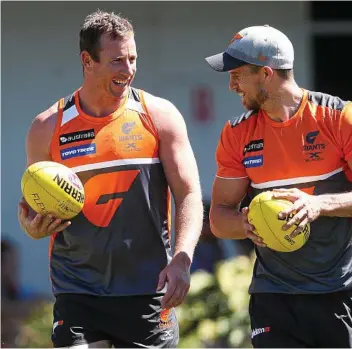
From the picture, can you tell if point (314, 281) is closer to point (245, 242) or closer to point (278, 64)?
point (278, 64)

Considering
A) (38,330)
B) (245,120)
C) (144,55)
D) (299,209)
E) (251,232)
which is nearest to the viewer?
(299,209)

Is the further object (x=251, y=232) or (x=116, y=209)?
(x=116, y=209)

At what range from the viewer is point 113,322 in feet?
19.5

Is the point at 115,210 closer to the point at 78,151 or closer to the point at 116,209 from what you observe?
the point at 116,209

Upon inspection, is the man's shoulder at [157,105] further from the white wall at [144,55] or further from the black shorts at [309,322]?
the white wall at [144,55]

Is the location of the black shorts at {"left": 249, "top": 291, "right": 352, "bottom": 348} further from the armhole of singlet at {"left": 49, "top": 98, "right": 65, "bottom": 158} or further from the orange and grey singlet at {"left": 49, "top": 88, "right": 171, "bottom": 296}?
the armhole of singlet at {"left": 49, "top": 98, "right": 65, "bottom": 158}

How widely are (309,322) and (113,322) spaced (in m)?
1.09

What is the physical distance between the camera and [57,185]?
5.78 m

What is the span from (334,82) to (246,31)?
20.3 ft

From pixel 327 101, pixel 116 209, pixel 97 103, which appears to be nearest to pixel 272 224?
pixel 327 101

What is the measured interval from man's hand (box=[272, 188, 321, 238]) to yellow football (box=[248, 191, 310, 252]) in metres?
0.02

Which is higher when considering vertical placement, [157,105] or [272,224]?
[157,105]

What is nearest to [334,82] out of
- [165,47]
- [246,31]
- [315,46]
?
[315,46]

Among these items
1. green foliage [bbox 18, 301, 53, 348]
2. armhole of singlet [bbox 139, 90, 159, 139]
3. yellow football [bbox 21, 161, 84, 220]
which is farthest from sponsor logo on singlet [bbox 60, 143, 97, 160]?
green foliage [bbox 18, 301, 53, 348]
